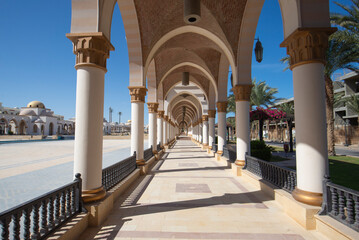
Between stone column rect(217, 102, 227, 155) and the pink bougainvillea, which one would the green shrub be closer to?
stone column rect(217, 102, 227, 155)

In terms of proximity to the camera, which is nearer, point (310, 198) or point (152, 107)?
point (310, 198)

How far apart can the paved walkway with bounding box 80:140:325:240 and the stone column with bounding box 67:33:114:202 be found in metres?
0.80

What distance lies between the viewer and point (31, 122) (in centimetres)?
5703

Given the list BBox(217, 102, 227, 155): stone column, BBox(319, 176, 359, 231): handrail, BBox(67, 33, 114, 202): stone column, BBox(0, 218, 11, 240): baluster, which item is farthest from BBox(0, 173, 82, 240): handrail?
BBox(217, 102, 227, 155): stone column

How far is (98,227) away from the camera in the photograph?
3.38 meters

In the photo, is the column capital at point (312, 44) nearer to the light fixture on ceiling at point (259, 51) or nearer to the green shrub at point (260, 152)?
the light fixture on ceiling at point (259, 51)

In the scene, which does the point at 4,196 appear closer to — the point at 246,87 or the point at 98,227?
the point at 98,227

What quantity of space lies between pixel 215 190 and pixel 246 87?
4157mm

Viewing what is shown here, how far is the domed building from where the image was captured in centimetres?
5054

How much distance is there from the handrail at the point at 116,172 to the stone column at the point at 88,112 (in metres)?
0.72

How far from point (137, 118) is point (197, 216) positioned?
15.2 ft

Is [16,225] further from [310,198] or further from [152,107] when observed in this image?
[152,107]

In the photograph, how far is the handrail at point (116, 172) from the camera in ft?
14.8

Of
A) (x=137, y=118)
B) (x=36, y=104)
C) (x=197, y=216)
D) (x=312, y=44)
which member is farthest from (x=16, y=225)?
(x=36, y=104)
